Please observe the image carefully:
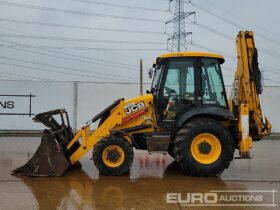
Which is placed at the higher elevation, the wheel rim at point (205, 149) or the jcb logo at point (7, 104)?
the jcb logo at point (7, 104)

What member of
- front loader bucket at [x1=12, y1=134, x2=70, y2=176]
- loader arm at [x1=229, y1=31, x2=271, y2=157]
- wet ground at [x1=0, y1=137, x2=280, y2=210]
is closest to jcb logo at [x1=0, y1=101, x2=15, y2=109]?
wet ground at [x1=0, y1=137, x2=280, y2=210]

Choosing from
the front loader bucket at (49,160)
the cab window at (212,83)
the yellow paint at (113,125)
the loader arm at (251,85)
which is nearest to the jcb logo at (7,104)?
the yellow paint at (113,125)

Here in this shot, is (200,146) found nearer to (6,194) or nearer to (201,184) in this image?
(201,184)

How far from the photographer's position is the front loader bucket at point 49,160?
26.7 feet

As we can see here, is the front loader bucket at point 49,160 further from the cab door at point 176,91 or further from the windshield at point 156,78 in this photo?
the windshield at point 156,78

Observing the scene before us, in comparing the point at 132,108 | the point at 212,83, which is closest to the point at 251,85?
the point at 212,83

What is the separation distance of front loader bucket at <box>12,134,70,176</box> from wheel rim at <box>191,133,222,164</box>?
8.17ft

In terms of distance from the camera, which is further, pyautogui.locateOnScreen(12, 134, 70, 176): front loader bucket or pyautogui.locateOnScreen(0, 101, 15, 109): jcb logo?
pyautogui.locateOnScreen(0, 101, 15, 109): jcb logo

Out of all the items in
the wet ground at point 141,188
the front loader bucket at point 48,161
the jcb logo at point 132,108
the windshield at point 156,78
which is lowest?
the wet ground at point 141,188

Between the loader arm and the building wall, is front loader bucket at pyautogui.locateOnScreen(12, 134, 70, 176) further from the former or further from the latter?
the building wall

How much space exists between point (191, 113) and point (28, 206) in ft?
12.2

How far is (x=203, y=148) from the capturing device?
27.3ft

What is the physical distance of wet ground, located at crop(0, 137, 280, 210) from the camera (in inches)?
246

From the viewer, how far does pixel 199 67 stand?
28.3 ft
